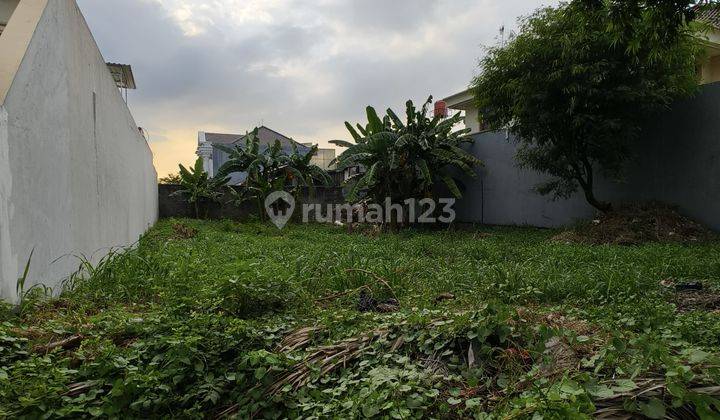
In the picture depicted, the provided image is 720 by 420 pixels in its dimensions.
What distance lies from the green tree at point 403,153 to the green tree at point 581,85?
2.11 m

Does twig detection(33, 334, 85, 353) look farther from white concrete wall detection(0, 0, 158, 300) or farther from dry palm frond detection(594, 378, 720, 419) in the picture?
dry palm frond detection(594, 378, 720, 419)

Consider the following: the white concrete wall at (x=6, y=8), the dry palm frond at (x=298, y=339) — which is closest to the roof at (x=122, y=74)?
the white concrete wall at (x=6, y=8)

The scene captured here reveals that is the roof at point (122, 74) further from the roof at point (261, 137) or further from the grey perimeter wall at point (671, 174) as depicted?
the roof at point (261, 137)

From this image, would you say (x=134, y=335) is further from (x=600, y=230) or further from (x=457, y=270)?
(x=600, y=230)

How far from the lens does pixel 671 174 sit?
732 centimetres

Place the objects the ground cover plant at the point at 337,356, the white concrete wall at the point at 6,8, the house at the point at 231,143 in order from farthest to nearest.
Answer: the house at the point at 231,143, the white concrete wall at the point at 6,8, the ground cover plant at the point at 337,356

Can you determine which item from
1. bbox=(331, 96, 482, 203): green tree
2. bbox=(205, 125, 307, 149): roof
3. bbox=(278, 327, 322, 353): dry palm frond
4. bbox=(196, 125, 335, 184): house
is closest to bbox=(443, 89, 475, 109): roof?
bbox=(331, 96, 482, 203): green tree

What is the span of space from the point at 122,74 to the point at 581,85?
26.0 feet

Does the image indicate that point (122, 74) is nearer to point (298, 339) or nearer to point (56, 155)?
point (56, 155)

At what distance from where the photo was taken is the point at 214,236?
8.16 m

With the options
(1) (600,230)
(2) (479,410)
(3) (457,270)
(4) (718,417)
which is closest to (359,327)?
(2) (479,410)

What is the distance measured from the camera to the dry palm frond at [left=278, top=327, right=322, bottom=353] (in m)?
2.13

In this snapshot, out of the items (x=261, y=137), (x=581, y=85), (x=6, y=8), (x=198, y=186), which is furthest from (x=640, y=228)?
(x=261, y=137)

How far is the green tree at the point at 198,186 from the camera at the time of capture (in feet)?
42.5
